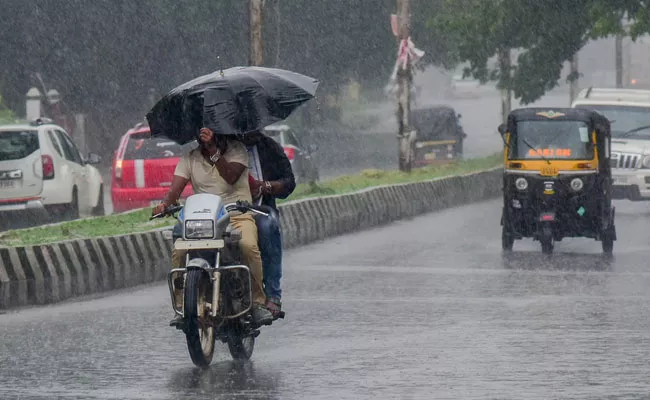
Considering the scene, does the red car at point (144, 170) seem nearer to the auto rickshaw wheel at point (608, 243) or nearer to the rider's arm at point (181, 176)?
the auto rickshaw wheel at point (608, 243)

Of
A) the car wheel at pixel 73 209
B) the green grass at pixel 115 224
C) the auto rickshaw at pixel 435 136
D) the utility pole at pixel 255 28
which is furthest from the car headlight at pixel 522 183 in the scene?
the auto rickshaw at pixel 435 136

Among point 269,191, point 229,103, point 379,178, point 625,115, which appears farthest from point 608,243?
point 379,178

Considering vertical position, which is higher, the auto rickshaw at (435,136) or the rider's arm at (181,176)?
the rider's arm at (181,176)

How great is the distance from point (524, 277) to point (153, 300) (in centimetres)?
435

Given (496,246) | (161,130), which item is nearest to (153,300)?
(161,130)

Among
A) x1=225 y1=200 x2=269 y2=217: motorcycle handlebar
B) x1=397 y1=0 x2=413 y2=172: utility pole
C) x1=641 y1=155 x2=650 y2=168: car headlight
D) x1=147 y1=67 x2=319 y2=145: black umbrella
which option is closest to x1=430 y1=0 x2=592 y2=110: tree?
x1=397 y1=0 x2=413 y2=172: utility pole

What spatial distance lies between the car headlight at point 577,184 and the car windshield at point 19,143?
7.53 metres

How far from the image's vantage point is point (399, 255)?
67.5 feet

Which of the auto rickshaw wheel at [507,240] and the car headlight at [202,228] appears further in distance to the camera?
the auto rickshaw wheel at [507,240]

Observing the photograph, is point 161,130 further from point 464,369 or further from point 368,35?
point 368,35

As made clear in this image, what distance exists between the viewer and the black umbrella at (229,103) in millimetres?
10977

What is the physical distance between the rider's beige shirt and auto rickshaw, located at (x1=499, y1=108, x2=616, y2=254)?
10.4 m

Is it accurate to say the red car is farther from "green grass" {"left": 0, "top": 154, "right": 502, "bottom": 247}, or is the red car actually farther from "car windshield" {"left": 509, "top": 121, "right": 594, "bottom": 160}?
"car windshield" {"left": 509, "top": 121, "right": 594, "bottom": 160}

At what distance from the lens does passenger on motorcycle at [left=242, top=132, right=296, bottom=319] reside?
36.1 feet
